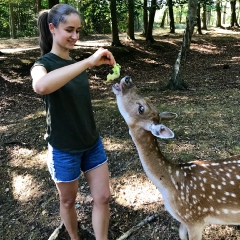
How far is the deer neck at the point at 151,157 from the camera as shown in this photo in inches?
112

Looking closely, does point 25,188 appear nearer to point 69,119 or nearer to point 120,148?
point 120,148

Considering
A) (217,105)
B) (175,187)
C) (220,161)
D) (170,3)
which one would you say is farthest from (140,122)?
(170,3)

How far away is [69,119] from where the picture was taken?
8.20ft

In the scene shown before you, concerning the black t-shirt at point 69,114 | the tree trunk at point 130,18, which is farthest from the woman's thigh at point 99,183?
the tree trunk at point 130,18

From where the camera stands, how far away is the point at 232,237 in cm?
335

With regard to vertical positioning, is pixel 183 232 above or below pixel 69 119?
below

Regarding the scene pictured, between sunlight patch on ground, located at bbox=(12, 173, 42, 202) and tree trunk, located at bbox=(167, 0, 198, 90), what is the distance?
4.88 metres

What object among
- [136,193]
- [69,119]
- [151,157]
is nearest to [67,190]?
[69,119]

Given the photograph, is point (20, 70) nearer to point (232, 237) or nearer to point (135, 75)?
point (135, 75)

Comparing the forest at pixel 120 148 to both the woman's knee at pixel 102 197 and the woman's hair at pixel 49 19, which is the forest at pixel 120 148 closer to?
the woman's knee at pixel 102 197

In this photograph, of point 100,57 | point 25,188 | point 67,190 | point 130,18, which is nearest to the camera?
point 100,57

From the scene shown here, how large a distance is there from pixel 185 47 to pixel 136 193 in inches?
192

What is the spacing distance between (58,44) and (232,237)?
2555 millimetres

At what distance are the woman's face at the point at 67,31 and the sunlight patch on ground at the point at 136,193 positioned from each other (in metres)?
Answer: 2.20
